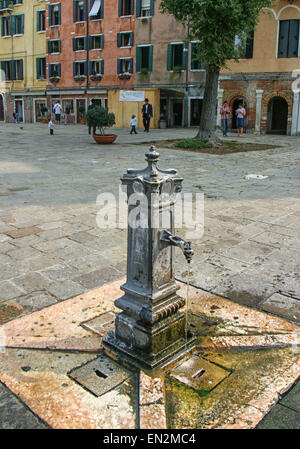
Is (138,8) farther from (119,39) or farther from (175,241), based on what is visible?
(175,241)

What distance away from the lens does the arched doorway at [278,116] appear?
80.9 feet

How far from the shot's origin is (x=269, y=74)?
23031 millimetres

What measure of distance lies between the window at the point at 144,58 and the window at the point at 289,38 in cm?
921

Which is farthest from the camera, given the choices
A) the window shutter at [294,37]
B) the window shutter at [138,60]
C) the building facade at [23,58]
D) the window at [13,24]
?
the window at [13,24]

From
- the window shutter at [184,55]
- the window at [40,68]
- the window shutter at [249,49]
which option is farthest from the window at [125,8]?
the window shutter at [249,49]

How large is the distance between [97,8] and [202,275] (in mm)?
31229

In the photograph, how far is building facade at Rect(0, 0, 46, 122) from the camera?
117 feet

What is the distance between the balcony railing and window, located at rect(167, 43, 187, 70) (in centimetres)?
1717

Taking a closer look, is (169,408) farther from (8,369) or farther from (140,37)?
(140,37)

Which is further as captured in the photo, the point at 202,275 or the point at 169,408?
the point at 202,275

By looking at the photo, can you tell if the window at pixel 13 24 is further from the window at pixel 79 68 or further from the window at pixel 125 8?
the window at pixel 125 8

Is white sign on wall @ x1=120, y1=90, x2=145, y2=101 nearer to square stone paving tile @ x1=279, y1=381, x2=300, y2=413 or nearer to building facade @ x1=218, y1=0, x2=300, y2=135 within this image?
building facade @ x1=218, y1=0, x2=300, y2=135

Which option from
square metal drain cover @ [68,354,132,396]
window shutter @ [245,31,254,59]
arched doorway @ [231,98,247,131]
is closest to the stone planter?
arched doorway @ [231,98,247,131]
